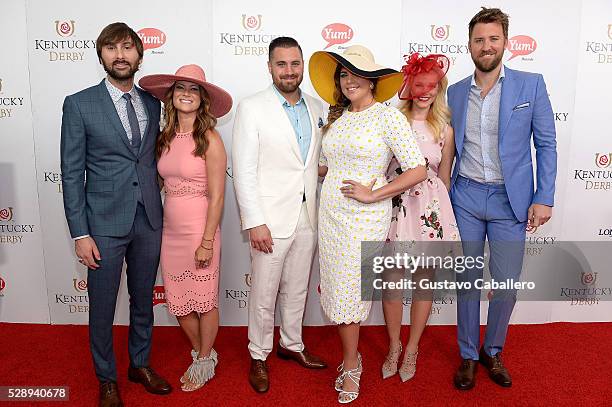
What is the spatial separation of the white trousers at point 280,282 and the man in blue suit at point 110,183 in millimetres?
626

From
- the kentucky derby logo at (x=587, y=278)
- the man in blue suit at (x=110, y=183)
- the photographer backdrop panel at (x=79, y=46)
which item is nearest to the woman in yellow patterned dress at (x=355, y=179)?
the man in blue suit at (x=110, y=183)

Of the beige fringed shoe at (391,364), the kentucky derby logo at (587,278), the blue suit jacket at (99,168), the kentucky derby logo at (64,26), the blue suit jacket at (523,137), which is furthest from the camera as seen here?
the kentucky derby logo at (587,278)

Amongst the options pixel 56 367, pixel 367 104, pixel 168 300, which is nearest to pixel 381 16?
pixel 367 104

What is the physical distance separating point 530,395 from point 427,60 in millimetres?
2054

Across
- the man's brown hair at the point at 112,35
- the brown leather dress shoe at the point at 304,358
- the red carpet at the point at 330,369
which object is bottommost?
the red carpet at the point at 330,369

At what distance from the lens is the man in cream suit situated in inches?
103

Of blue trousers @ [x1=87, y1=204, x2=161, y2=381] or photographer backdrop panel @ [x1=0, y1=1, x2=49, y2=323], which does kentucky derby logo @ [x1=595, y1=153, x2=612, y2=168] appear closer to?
blue trousers @ [x1=87, y1=204, x2=161, y2=381]

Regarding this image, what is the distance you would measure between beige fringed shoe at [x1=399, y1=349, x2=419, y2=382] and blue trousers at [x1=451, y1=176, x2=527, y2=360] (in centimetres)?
33

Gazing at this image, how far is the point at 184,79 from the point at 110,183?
2.25 feet

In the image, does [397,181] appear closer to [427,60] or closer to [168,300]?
[427,60]

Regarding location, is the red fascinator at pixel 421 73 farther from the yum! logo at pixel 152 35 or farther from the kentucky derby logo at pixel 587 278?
the kentucky derby logo at pixel 587 278

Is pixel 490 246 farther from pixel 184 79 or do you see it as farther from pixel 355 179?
pixel 184 79

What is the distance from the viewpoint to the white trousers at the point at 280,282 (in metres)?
2.75

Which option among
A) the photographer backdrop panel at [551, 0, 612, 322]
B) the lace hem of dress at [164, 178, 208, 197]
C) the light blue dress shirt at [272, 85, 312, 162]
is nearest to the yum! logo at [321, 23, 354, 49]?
the light blue dress shirt at [272, 85, 312, 162]
